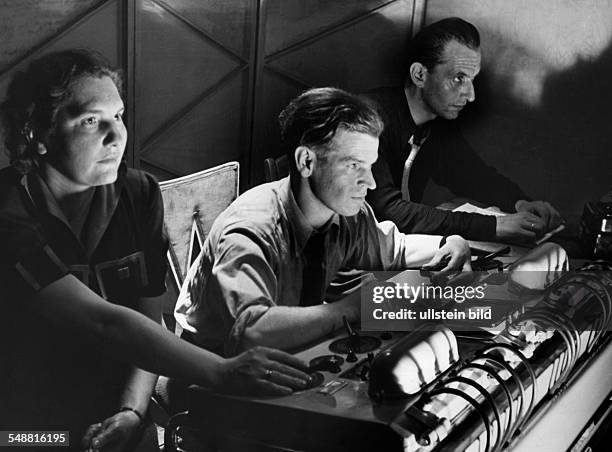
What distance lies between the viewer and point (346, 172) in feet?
6.97

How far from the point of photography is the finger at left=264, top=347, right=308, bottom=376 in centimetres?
199

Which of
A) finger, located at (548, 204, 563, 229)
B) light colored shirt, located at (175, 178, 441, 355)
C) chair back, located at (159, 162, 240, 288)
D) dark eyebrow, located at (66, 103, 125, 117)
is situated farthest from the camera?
finger, located at (548, 204, 563, 229)

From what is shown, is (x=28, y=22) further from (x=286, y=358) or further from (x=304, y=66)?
(x=286, y=358)

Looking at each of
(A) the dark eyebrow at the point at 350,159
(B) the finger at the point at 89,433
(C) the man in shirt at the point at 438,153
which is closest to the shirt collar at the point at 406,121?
(C) the man in shirt at the point at 438,153

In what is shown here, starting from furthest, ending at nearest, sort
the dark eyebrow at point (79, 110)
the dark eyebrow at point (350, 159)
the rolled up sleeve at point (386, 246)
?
the rolled up sleeve at point (386, 246), the dark eyebrow at point (350, 159), the dark eyebrow at point (79, 110)

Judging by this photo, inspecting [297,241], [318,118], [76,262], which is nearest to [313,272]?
Answer: [297,241]

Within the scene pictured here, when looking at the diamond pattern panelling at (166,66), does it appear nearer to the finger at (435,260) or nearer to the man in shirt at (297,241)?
the man in shirt at (297,241)

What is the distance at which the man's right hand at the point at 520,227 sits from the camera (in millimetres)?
2572

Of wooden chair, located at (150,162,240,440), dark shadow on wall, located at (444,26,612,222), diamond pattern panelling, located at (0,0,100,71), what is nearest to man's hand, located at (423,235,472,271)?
dark shadow on wall, located at (444,26,612,222)

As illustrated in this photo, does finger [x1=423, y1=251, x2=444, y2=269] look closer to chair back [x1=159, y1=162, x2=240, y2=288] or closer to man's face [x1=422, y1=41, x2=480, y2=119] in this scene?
man's face [x1=422, y1=41, x2=480, y2=119]

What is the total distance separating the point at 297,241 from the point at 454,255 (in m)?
0.58

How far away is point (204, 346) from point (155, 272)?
22cm

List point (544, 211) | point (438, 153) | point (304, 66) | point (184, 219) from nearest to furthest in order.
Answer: point (184, 219) < point (304, 66) < point (438, 153) < point (544, 211)

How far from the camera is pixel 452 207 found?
8.17 ft
